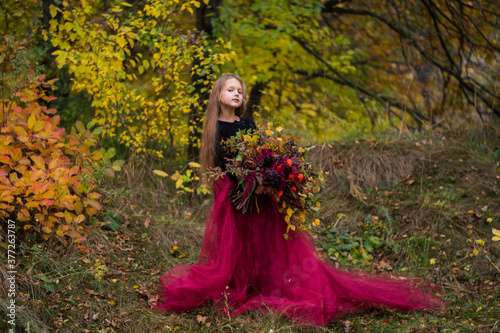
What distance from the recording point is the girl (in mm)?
3646

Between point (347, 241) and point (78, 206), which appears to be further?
point (347, 241)

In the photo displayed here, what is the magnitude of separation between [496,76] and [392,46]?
115 inches

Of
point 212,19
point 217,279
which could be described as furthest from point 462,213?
point 212,19

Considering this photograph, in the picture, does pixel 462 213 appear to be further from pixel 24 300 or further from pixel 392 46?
pixel 392 46

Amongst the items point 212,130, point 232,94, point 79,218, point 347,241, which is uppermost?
point 232,94

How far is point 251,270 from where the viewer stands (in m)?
3.82

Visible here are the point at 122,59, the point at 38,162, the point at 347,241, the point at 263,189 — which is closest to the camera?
the point at 263,189

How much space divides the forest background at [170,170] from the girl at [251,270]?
17cm

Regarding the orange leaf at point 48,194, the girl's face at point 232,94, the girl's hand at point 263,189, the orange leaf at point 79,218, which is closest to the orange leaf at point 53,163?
the orange leaf at point 48,194

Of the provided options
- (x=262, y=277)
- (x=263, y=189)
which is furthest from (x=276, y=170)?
(x=262, y=277)

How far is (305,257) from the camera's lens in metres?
3.75

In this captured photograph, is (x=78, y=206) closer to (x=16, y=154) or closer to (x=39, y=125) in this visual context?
(x=16, y=154)

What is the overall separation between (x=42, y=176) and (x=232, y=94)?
1.71m

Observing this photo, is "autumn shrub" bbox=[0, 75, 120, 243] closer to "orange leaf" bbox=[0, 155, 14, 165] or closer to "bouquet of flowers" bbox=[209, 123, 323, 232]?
"orange leaf" bbox=[0, 155, 14, 165]
